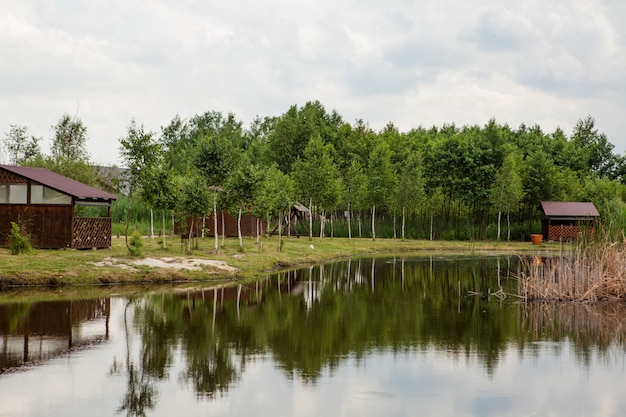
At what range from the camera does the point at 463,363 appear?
14773 millimetres

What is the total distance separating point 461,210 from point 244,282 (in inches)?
1835

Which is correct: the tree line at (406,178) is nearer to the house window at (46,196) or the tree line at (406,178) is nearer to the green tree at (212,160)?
the green tree at (212,160)

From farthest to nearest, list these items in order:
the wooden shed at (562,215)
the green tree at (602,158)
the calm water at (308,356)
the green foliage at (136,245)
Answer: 1. the green tree at (602,158)
2. the wooden shed at (562,215)
3. the green foliage at (136,245)
4. the calm water at (308,356)

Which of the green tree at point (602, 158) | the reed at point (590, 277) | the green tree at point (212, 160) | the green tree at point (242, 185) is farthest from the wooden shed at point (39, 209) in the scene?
the green tree at point (602, 158)

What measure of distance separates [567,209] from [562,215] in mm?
1312

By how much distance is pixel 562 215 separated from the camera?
2366 inches

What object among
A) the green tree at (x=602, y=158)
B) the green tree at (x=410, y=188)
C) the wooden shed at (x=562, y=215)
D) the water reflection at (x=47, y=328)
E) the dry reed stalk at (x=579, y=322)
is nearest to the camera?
the water reflection at (x=47, y=328)

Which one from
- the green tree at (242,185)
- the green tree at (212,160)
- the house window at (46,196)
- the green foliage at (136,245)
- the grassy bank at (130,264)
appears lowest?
the grassy bank at (130,264)

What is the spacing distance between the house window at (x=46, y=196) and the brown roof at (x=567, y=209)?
134 ft

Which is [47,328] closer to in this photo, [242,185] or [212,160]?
[242,185]

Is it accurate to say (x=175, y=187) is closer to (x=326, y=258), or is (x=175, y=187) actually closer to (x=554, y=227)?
(x=326, y=258)

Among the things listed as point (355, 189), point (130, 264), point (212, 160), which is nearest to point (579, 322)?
point (130, 264)

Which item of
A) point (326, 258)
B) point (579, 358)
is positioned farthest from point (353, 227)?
point (579, 358)

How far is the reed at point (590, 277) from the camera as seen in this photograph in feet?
75.6
